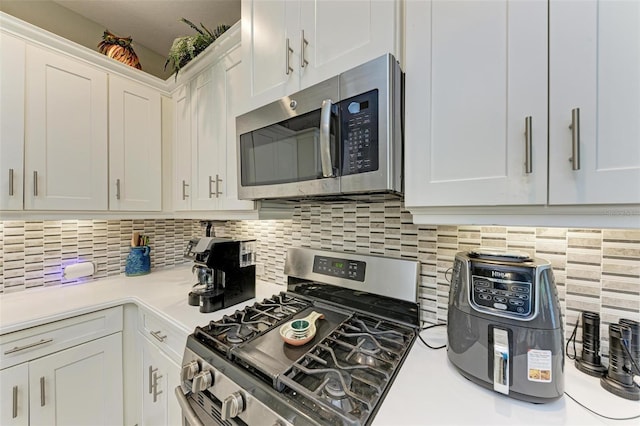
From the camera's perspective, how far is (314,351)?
78cm

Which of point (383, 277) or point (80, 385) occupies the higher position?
point (383, 277)

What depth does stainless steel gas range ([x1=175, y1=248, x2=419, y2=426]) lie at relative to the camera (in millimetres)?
609

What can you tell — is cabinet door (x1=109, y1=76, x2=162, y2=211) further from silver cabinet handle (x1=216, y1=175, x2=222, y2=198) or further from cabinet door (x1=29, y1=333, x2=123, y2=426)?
cabinet door (x1=29, y1=333, x2=123, y2=426)

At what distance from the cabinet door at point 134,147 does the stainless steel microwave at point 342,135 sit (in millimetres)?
1238

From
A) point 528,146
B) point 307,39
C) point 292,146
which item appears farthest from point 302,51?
point 528,146

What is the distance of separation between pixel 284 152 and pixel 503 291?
0.83 metres

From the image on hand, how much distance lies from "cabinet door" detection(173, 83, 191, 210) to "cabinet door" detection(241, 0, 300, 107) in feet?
2.55

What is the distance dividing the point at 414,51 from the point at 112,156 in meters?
1.85

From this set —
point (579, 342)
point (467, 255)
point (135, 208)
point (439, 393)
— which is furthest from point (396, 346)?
point (135, 208)

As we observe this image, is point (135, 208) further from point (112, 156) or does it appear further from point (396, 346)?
point (396, 346)

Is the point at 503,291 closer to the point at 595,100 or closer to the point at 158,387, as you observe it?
the point at 595,100

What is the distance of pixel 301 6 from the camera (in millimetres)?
933

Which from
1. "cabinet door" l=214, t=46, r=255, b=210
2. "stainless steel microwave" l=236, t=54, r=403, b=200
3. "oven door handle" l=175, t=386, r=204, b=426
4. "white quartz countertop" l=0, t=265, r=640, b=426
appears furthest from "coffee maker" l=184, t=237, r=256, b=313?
"stainless steel microwave" l=236, t=54, r=403, b=200

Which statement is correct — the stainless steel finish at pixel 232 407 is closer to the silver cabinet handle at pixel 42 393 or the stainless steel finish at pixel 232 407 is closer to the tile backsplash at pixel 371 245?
the tile backsplash at pixel 371 245
